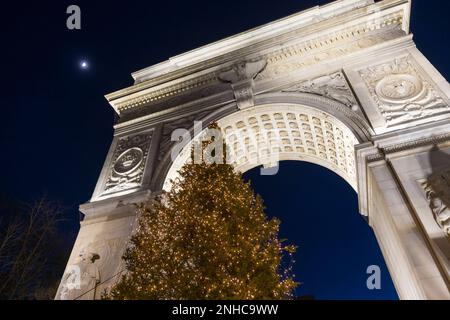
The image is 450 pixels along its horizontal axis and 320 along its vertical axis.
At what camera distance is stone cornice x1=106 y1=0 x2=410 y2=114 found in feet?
40.7

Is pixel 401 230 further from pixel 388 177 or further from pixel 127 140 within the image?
pixel 127 140

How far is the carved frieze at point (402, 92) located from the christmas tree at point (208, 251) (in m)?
5.06

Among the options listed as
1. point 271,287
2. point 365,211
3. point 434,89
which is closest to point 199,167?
point 271,287

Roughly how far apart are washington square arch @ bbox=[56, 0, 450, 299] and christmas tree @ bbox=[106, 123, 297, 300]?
196 centimetres

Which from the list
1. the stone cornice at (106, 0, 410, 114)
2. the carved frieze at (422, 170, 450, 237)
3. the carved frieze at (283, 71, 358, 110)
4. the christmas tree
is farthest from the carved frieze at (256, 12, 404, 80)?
the carved frieze at (422, 170, 450, 237)

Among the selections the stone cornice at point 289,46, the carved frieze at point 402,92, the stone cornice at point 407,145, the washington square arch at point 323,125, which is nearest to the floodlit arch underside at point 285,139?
the washington square arch at point 323,125

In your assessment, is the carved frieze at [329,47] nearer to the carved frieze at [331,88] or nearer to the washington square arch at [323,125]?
→ the washington square arch at [323,125]

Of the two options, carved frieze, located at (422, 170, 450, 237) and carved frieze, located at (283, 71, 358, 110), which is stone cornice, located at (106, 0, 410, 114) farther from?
carved frieze, located at (422, 170, 450, 237)

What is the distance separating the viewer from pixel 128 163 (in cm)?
1291

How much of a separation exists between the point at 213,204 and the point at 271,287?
2.91 metres

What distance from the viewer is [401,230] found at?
23.0 feet

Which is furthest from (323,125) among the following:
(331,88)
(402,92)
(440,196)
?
(440,196)
